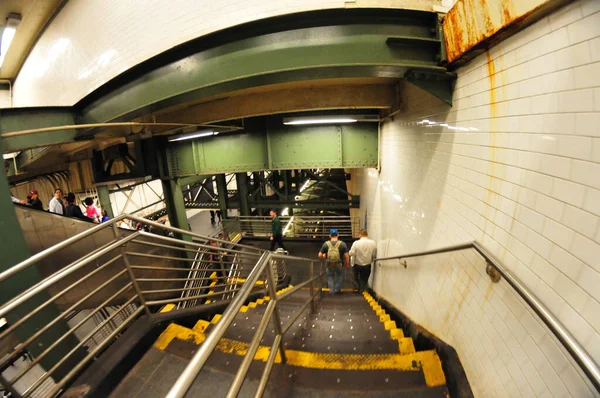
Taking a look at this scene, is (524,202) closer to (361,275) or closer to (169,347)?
(169,347)

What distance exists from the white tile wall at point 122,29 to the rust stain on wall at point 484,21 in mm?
486

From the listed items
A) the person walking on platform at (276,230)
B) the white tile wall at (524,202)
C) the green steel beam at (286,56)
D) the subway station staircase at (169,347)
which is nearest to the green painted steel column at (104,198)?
the person walking on platform at (276,230)

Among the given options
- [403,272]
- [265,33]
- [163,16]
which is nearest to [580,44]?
[265,33]

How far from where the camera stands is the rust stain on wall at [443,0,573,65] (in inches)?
52.1

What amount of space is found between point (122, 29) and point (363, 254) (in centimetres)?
543

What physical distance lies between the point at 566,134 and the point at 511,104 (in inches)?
18.9

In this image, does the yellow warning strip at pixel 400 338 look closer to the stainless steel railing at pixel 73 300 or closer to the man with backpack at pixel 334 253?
the man with backpack at pixel 334 253

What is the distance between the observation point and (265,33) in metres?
2.49

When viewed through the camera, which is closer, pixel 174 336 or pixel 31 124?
pixel 174 336

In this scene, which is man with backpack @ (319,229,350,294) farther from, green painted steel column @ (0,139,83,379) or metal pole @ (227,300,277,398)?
green painted steel column @ (0,139,83,379)

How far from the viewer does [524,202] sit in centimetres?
144

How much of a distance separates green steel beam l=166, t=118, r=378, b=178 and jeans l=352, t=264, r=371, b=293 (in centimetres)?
236

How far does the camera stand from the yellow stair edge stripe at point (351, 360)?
2021mm

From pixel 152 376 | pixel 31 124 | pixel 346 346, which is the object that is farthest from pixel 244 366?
pixel 31 124
